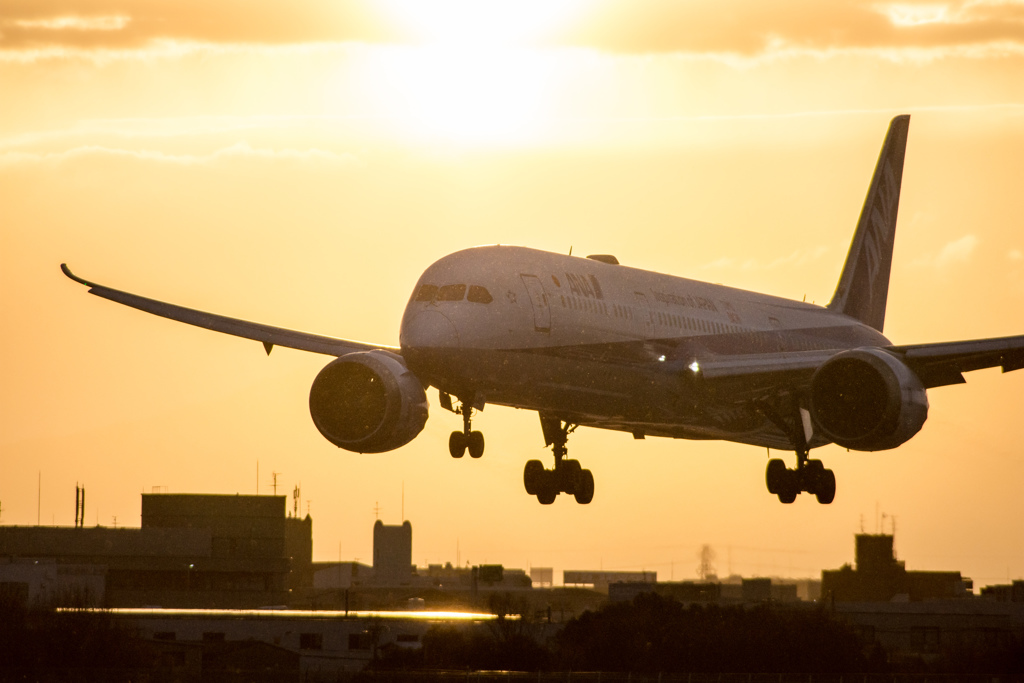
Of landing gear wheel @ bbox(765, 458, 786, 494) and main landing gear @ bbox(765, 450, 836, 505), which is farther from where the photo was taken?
landing gear wheel @ bbox(765, 458, 786, 494)

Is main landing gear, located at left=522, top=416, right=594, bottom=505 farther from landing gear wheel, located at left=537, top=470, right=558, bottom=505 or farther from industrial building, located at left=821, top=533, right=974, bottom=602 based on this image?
industrial building, located at left=821, top=533, right=974, bottom=602

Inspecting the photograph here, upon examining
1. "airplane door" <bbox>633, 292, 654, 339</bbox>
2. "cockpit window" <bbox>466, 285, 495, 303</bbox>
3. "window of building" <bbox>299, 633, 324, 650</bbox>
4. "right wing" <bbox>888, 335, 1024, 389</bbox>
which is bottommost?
"window of building" <bbox>299, 633, 324, 650</bbox>

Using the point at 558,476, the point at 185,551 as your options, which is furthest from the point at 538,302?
the point at 185,551

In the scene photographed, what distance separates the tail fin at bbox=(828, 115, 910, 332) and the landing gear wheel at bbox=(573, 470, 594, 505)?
1967 centimetres

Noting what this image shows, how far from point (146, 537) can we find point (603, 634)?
61061 millimetres

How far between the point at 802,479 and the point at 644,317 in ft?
32.6

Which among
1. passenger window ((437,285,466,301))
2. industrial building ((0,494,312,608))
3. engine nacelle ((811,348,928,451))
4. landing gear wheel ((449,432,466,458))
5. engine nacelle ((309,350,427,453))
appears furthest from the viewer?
industrial building ((0,494,312,608))

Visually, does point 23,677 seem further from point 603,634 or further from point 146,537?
point 146,537

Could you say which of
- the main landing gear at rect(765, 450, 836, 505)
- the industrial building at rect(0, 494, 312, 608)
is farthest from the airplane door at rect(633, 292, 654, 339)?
the industrial building at rect(0, 494, 312, 608)

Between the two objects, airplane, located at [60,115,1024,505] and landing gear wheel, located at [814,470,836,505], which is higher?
airplane, located at [60,115,1024,505]

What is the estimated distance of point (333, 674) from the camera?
2901 inches

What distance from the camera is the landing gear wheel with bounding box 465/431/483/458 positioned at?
152 feet

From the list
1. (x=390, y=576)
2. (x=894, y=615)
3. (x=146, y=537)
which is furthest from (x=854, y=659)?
(x=390, y=576)

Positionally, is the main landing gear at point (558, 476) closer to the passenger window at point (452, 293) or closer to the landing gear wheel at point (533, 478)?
the landing gear wheel at point (533, 478)
